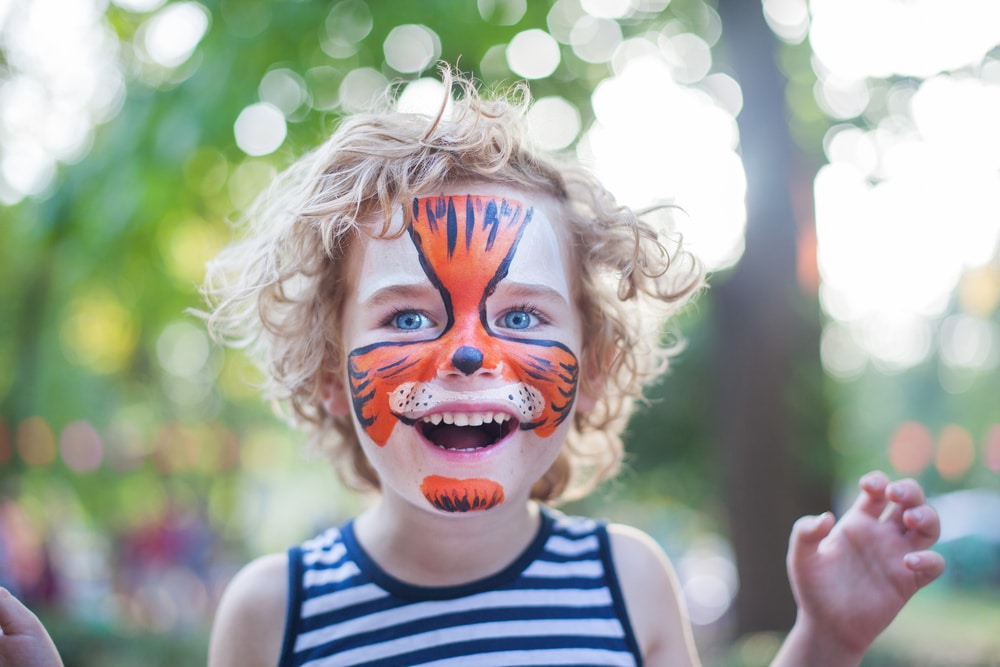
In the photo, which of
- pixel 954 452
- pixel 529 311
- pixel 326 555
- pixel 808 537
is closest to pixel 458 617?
pixel 326 555

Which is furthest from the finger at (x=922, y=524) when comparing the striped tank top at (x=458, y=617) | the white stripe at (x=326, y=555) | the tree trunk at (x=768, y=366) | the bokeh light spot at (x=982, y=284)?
the bokeh light spot at (x=982, y=284)

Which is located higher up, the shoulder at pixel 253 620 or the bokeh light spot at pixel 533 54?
the bokeh light spot at pixel 533 54

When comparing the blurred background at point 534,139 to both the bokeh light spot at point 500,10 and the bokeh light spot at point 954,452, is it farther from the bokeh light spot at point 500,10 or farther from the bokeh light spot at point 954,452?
the bokeh light spot at point 954,452

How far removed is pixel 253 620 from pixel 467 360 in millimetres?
791

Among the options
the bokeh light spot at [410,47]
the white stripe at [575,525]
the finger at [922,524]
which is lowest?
the white stripe at [575,525]

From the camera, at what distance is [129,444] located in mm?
13945

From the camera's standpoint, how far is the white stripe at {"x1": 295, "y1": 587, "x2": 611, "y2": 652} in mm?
1774

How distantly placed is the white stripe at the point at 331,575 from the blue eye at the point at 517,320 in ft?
2.25

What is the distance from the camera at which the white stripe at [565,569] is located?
1.90m

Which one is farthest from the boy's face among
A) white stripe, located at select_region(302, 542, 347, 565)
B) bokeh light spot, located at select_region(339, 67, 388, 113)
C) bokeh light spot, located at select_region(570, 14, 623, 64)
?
bokeh light spot, located at select_region(570, 14, 623, 64)

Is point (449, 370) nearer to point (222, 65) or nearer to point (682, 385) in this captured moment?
point (222, 65)

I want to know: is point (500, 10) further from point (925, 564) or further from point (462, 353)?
point (925, 564)

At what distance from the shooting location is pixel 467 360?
1.62m

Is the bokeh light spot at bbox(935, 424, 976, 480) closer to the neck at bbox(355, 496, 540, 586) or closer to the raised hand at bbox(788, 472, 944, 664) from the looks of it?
the raised hand at bbox(788, 472, 944, 664)
